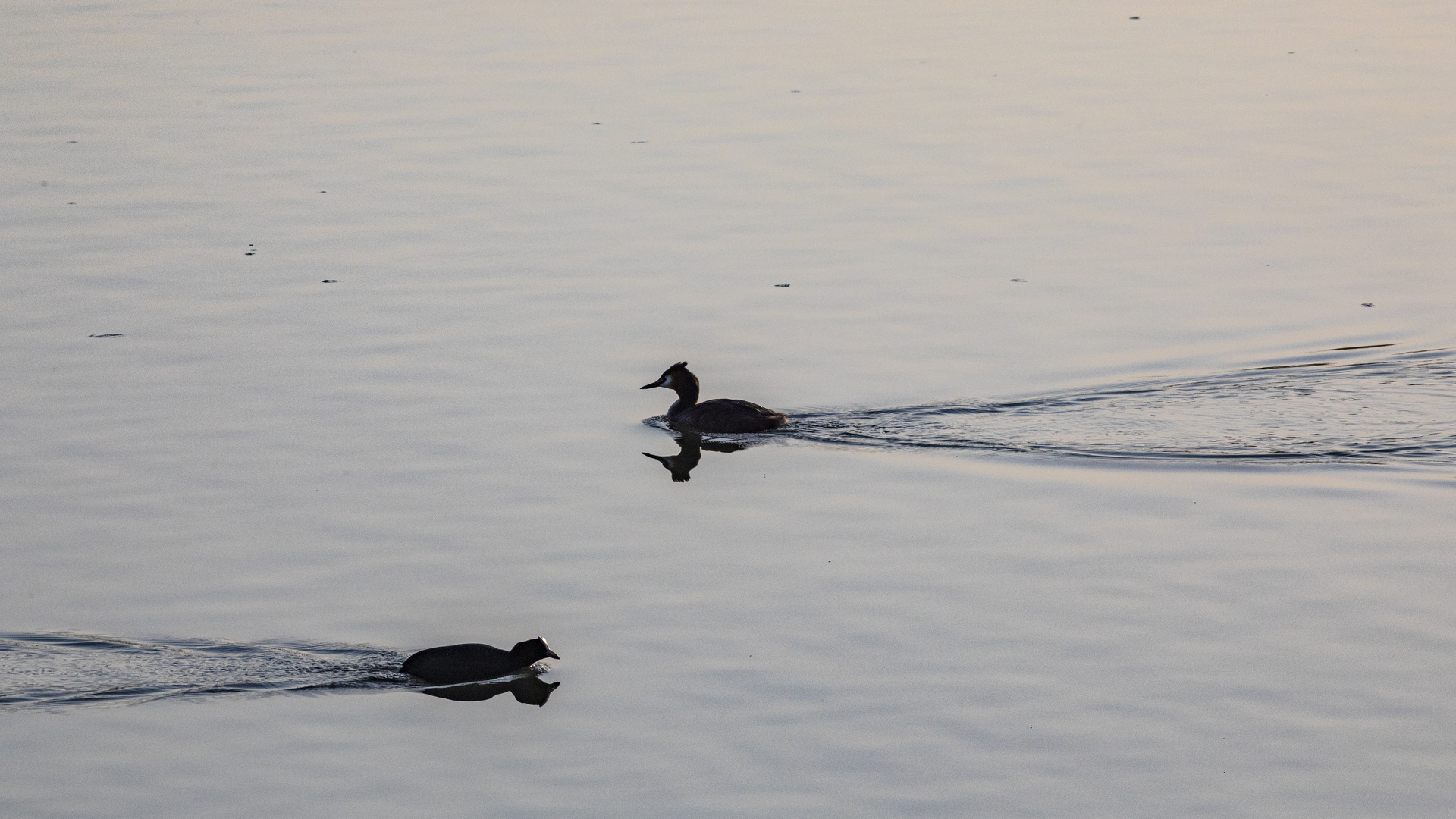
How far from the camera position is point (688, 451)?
566 inches

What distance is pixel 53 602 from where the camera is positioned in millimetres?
10594

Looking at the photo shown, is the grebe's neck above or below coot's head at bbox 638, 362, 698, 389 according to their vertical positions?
below

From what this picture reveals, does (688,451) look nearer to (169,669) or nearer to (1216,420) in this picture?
(1216,420)

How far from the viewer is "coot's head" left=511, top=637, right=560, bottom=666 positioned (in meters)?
9.73

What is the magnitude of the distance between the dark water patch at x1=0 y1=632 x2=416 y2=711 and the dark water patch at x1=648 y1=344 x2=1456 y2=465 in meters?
4.88

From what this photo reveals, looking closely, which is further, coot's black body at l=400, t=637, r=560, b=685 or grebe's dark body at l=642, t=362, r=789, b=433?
grebe's dark body at l=642, t=362, r=789, b=433

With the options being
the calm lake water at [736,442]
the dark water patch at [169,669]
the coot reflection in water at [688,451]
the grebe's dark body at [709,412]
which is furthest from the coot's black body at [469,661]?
the grebe's dark body at [709,412]

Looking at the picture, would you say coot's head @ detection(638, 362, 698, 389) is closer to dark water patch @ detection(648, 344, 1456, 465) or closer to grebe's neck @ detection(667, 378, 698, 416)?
grebe's neck @ detection(667, 378, 698, 416)

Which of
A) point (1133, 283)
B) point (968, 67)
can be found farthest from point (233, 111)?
point (1133, 283)

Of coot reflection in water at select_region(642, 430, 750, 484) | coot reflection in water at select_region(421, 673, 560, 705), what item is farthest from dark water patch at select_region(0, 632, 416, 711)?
coot reflection in water at select_region(642, 430, 750, 484)

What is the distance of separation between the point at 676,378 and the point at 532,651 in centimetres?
543

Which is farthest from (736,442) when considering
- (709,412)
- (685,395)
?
(685,395)

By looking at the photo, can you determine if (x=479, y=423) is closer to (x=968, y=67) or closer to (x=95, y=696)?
(x=95, y=696)

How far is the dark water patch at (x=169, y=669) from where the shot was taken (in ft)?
31.4
